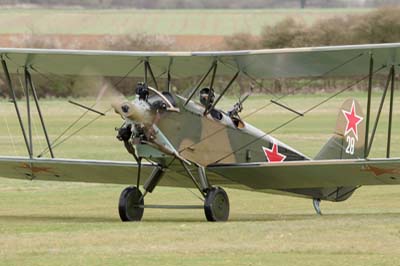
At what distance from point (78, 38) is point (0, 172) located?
44860 millimetres

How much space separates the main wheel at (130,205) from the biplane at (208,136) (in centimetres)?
1

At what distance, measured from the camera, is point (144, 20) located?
234 feet

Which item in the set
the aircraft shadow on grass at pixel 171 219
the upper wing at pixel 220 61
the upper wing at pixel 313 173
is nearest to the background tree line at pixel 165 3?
the upper wing at pixel 220 61

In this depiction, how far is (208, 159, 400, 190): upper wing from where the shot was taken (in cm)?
1512

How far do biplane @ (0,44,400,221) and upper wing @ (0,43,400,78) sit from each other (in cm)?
1

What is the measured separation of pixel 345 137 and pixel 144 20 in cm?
5438

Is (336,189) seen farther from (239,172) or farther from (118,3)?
(118,3)

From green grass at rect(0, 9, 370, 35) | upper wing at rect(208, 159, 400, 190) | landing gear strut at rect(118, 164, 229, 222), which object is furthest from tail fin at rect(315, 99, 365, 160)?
green grass at rect(0, 9, 370, 35)

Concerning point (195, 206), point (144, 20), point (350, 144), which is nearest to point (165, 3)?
point (144, 20)

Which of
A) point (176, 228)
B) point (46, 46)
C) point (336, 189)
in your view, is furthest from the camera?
point (46, 46)

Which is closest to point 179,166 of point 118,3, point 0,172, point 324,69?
point 324,69

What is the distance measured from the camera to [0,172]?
18047 millimetres

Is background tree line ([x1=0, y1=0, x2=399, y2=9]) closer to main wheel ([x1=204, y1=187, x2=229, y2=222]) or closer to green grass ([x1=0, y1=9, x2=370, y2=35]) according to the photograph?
green grass ([x1=0, y1=9, x2=370, y2=35])

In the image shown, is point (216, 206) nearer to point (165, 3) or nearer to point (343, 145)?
point (343, 145)
